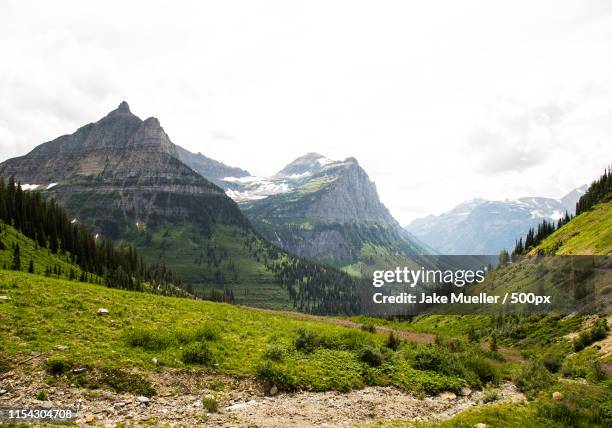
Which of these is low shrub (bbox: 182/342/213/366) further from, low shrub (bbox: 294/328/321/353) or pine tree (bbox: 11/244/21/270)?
pine tree (bbox: 11/244/21/270)

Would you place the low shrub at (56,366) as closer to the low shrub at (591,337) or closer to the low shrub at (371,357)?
the low shrub at (371,357)

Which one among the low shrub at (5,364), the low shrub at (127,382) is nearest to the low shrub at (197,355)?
the low shrub at (127,382)

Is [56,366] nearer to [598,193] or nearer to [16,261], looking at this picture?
[16,261]

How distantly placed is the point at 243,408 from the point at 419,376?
13.0m

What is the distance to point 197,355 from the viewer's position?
75.0 ft

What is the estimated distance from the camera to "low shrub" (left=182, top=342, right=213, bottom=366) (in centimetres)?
2261

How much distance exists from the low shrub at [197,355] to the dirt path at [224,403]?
128cm

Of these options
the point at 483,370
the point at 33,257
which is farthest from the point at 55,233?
the point at 483,370

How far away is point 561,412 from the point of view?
58.0 feet

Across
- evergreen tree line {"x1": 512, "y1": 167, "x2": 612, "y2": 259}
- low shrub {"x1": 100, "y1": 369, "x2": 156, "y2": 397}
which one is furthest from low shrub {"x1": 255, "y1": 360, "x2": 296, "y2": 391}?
evergreen tree line {"x1": 512, "y1": 167, "x2": 612, "y2": 259}

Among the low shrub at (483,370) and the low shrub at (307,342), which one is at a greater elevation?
the low shrub at (307,342)

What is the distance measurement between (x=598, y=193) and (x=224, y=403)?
190682 mm

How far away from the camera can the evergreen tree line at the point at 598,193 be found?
150 metres

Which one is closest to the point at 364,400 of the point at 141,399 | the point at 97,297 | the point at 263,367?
the point at 263,367
